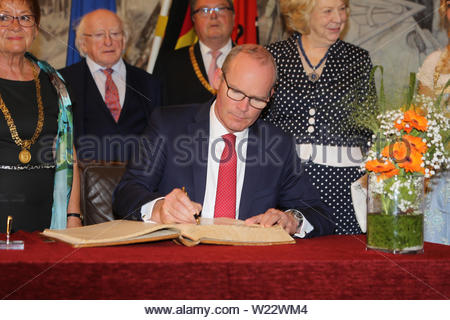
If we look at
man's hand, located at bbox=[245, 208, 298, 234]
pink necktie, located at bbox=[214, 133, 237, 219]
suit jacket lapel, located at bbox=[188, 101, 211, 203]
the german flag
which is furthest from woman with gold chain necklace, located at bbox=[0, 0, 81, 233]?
the german flag

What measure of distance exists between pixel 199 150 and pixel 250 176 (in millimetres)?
259

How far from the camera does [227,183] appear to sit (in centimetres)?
252

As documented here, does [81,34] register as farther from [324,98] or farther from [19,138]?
[324,98]

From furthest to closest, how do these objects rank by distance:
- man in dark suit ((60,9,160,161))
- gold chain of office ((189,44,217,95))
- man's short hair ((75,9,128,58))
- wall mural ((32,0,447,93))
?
wall mural ((32,0,447,93))
man's short hair ((75,9,128,58))
gold chain of office ((189,44,217,95))
man in dark suit ((60,9,160,161))

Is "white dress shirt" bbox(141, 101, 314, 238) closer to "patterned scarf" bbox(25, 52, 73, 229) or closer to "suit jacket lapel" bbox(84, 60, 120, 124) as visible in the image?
"patterned scarf" bbox(25, 52, 73, 229)

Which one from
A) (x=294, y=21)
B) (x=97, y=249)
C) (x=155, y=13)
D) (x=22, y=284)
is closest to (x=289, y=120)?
(x=294, y=21)

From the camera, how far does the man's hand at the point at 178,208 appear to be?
1982 mm

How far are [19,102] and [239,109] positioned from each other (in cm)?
113

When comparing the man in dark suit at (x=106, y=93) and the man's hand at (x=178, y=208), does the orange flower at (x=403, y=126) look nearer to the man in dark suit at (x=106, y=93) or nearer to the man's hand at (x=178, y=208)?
the man's hand at (x=178, y=208)

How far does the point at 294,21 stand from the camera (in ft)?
10.8

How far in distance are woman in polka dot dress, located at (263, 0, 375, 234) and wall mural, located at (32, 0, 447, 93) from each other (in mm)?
2475

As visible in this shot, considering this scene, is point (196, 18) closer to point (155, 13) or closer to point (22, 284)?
point (155, 13)

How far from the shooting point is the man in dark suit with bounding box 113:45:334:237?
2498 millimetres

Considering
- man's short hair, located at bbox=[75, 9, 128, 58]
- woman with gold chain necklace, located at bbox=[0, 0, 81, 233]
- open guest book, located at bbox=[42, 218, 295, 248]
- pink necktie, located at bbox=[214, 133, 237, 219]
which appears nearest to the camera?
open guest book, located at bbox=[42, 218, 295, 248]
